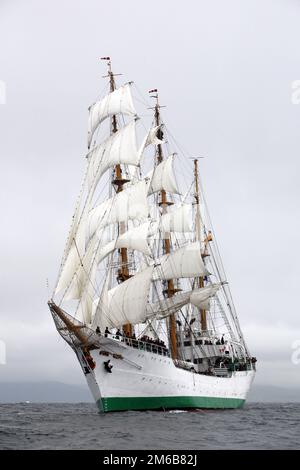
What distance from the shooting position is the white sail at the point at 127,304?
2293 inches

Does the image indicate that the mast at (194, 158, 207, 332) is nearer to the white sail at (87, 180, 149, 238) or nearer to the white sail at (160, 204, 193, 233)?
the white sail at (160, 204, 193, 233)

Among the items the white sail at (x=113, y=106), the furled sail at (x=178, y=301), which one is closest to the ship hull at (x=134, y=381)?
the furled sail at (x=178, y=301)

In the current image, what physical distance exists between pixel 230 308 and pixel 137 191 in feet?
78.7

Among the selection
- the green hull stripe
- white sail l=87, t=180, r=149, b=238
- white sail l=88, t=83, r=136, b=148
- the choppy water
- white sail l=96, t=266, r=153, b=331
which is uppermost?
white sail l=88, t=83, r=136, b=148

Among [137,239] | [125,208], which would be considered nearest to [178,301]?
[137,239]

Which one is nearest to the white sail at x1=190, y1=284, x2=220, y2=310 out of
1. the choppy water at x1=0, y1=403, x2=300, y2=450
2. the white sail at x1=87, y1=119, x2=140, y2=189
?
the white sail at x1=87, y1=119, x2=140, y2=189

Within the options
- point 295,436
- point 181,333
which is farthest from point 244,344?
point 295,436

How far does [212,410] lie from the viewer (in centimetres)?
6600

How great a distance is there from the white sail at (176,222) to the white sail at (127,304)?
15.5 m

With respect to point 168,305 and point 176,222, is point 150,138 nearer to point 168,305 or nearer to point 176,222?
point 176,222

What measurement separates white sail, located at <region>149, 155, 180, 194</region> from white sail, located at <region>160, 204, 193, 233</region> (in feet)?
8.60

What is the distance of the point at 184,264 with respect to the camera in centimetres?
7219

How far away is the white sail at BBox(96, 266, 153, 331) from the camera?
191 ft
